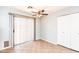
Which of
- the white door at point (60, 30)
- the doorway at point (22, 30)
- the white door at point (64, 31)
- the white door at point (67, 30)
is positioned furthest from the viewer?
the doorway at point (22, 30)

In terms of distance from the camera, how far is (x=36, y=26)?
7.20 metres

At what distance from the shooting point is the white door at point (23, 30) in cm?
545

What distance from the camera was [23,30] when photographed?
6.12 meters

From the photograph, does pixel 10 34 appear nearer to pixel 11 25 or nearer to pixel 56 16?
pixel 11 25

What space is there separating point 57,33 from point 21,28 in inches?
92.1

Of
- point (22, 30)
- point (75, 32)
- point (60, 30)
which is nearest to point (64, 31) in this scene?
point (60, 30)

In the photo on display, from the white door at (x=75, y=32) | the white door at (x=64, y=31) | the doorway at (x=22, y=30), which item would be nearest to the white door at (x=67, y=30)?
the white door at (x=64, y=31)

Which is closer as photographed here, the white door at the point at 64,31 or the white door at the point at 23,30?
the white door at the point at 64,31

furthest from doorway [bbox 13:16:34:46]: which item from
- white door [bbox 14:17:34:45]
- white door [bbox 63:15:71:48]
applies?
white door [bbox 63:15:71:48]

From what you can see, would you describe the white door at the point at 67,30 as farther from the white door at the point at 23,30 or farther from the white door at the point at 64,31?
the white door at the point at 23,30

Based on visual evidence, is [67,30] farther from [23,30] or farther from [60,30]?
[23,30]

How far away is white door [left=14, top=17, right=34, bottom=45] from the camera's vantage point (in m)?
5.45

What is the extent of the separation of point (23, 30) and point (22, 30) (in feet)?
0.36
